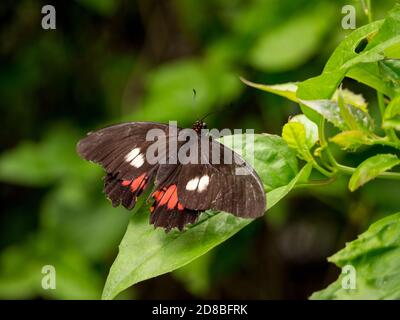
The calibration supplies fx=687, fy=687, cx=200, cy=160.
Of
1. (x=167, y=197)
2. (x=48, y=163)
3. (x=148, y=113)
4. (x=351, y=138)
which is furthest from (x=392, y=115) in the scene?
(x=48, y=163)

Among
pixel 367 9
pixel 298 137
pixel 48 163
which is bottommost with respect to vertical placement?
pixel 298 137

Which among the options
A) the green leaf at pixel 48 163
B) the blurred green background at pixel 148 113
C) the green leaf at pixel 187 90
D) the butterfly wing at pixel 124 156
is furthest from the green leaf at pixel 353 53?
the green leaf at pixel 48 163

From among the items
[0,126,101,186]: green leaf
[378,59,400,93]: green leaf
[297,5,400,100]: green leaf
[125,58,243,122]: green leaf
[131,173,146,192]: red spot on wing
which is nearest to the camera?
[297,5,400,100]: green leaf

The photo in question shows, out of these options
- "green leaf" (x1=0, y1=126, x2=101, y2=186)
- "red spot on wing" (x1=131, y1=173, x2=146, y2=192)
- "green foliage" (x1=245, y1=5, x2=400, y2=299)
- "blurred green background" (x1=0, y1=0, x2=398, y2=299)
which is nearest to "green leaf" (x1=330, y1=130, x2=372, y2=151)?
"green foliage" (x1=245, y1=5, x2=400, y2=299)

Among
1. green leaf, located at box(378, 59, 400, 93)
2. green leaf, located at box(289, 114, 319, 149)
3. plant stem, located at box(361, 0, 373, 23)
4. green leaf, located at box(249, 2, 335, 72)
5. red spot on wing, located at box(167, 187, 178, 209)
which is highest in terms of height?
green leaf, located at box(249, 2, 335, 72)

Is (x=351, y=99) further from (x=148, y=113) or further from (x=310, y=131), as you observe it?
(x=148, y=113)

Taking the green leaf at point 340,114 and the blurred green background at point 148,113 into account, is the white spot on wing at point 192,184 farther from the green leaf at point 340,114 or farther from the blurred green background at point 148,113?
the blurred green background at point 148,113

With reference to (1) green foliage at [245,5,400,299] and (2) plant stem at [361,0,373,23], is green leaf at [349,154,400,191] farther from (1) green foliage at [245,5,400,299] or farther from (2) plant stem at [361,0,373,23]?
(2) plant stem at [361,0,373,23]

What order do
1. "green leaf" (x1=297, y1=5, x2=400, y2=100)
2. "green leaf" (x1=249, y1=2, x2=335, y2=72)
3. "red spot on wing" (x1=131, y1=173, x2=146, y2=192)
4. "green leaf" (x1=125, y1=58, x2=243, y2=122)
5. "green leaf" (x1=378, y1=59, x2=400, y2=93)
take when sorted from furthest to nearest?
"green leaf" (x1=125, y1=58, x2=243, y2=122) → "green leaf" (x1=249, y1=2, x2=335, y2=72) → "red spot on wing" (x1=131, y1=173, x2=146, y2=192) → "green leaf" (x1=378, y1=59, x2=400, y2=93) → "green leaf" (x1=297, y1=5, x2=400, y2=100)
